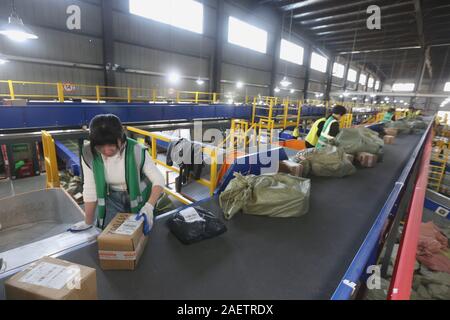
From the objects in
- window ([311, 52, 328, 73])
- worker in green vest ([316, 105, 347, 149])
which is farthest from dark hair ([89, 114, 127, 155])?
window ([311, 52, 328, 73])

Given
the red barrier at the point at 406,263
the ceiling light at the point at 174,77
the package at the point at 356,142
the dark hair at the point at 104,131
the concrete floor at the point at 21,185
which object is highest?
the ceiling light at the point at 174,77

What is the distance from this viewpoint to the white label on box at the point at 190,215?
73.2 inches

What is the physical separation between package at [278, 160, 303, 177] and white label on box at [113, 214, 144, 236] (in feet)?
6.57

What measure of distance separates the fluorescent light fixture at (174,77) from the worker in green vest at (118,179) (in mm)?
13476

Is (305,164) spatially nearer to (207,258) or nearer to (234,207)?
(234,207)

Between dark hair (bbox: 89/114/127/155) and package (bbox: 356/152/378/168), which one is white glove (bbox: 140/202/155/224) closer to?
dark hair (bbox: 89/114/127/155)

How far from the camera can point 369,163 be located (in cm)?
387

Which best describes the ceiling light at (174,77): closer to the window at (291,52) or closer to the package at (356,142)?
the window at (291,52)

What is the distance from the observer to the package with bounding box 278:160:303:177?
3006 millimetres

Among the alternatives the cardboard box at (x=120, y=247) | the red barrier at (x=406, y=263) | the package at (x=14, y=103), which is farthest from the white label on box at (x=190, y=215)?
the package at (x=14, y=103)

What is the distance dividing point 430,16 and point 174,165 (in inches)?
880

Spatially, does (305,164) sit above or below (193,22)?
below
